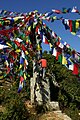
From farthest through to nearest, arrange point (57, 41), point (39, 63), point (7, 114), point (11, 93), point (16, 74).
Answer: point (16, 74) < point (11, 93) < point (39, 63) < point (57, 41) < point (7, 114)

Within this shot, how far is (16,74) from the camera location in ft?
54.3

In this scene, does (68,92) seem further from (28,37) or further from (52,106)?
(28,37)

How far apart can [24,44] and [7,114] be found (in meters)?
3.81

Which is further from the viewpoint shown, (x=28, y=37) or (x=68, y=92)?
(x=68, y=92)

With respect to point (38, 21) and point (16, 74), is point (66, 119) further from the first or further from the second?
point (16, 74)

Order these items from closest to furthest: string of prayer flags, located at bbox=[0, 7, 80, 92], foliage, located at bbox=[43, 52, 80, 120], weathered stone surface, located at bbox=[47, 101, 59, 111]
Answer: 1. string of prayer flags, located at bbox=[0, 7, 80, 92]
2. weathered stone surface, located at bbox=[47, 101, 59, 111]
3. foliage, located at bbox=[43, 52, 80, 120]

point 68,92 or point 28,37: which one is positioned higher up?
point 28,37

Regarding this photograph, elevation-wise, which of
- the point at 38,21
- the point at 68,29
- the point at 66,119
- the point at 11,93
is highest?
the point at 38,21

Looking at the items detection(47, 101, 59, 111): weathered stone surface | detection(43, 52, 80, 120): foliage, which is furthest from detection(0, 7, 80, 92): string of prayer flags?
detection(43, 52, 80, 120): foliage

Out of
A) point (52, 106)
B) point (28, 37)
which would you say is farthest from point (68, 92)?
point (28, 37)

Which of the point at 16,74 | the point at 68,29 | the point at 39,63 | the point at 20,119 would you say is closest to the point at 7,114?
the point at 20,119

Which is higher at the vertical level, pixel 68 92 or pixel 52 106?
pixel 68 92

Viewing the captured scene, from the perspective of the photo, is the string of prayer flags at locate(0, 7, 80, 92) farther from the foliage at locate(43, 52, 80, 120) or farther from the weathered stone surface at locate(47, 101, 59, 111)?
the foliage at locate(43, 52, 80, 120)

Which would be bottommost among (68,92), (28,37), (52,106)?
(52,106)
